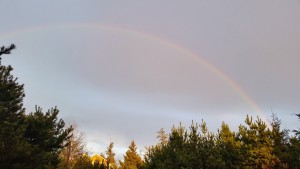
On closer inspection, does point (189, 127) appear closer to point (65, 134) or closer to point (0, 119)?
point (65, 134)

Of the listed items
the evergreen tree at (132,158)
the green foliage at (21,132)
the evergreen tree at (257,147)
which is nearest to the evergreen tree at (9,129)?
the green foliage at (21,132)

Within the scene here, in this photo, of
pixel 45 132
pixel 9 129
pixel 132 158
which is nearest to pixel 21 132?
pixel 9 129

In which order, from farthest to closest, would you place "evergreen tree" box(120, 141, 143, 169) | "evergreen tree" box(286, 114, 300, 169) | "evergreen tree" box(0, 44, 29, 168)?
"evergreen tree" box(120, 141, 143, 169) → "evergreen tree" box(286, 114, 300, 169) → "evergreen tree" box(0, 44, 29, 168)

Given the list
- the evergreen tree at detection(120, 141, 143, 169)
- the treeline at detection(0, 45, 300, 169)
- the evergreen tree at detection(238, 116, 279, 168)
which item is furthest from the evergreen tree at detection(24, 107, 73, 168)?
the evergreen tree at detection(120, 141, 143, 169)

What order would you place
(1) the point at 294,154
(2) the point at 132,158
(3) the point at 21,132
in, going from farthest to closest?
(2) the point at 132,158
(1) the point at 294,154
(3) the point at 21,132

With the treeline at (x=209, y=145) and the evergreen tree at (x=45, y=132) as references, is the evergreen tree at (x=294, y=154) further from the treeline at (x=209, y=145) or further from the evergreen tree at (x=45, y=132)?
the evergreen tree at (x=45, y=132)

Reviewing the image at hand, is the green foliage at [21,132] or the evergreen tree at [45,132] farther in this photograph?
the evergreen tree at [45,132]

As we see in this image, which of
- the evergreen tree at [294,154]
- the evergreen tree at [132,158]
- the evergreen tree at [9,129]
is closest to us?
the evergreen tree at [9,129]

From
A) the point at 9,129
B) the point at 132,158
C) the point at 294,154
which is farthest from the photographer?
the point at 132,158

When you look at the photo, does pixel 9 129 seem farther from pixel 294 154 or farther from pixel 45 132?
pixel 294 154

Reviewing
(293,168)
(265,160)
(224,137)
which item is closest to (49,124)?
(224,137)

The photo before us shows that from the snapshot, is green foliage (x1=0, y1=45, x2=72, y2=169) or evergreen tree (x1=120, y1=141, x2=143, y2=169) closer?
green foliage (x1=0, y1=45, x2=72, y2=169)

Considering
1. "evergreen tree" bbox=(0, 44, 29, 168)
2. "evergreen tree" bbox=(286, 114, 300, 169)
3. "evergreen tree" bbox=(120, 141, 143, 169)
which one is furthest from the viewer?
"evergreen tree" bbox=(120, 141, 143, 169)

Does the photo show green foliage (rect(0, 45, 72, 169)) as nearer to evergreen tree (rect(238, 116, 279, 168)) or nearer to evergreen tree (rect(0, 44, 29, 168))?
evergreen tree (rect(0, 44, 29, 168))
